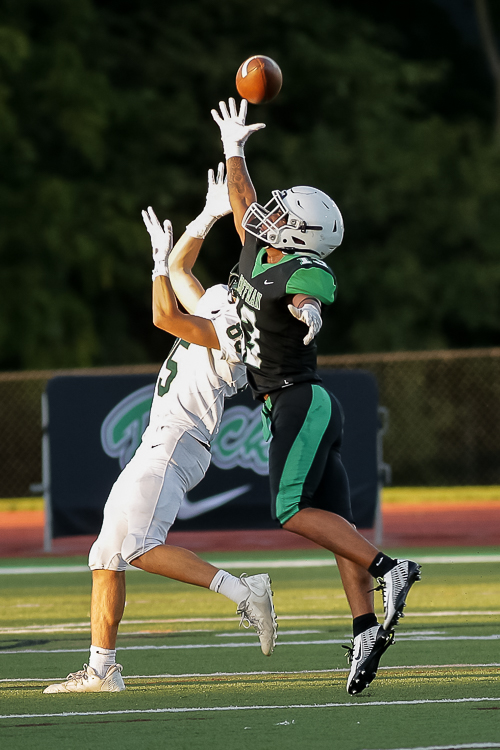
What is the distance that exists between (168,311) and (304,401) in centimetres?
66

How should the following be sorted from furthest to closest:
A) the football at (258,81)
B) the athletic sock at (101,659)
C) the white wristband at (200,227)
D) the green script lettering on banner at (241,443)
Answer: the green script lettering on banner at (241,443) < the football at (258,81) < the white wristband at (200,227) < the athletic sock at (101,659)

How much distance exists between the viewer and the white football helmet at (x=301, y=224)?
203 inches

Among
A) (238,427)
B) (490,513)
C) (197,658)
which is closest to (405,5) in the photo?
(490,513)

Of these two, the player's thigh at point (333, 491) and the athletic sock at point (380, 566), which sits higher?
the player's thigh at point (333, 491)

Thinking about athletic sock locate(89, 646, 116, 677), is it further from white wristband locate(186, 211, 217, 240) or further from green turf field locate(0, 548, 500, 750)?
white wristband locate(186, 211, 217, 240)

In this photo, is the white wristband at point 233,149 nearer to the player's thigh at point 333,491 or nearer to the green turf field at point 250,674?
the player's thigh at point 333,491

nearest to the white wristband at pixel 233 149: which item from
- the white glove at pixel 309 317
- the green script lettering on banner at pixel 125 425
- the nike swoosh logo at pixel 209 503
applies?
the white glove at pixel 309 317

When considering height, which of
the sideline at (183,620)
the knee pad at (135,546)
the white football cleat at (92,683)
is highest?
the knee pad at (135,546)

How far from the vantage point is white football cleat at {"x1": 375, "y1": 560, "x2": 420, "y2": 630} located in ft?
15.9

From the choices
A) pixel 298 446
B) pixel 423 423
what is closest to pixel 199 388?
pixel 298 446

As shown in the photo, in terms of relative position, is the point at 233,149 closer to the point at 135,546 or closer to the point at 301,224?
the point at 301,224

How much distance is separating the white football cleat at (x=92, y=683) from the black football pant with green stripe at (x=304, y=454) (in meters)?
0.94

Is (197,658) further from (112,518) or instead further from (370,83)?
(370,83)

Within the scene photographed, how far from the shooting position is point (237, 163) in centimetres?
574
